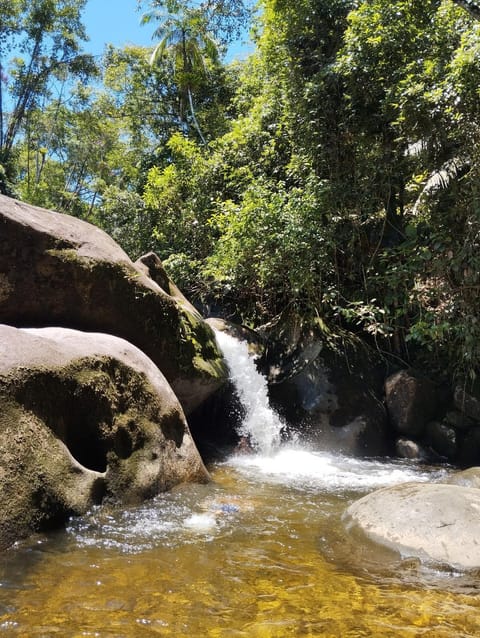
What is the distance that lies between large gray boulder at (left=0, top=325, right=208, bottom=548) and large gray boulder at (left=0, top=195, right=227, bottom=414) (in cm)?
89

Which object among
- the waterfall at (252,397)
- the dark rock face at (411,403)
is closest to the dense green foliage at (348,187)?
the dark rock face at (411,403)

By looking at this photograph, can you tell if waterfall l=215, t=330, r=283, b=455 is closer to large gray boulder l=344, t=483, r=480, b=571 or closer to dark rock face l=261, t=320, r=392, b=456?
dark rock face l=261, t=320, r=392, b=456

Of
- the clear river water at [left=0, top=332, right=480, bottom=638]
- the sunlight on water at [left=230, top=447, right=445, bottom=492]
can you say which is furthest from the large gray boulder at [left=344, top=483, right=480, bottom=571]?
the sunlight on water at [left=230, top=447, right=445, bottom=492]

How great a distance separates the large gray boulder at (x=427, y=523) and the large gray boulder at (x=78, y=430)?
2.21 metres

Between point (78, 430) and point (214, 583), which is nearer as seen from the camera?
point (214, 583)

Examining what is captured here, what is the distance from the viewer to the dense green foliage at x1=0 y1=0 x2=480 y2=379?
912cm

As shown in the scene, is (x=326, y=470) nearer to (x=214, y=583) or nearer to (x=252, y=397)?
(x=252, y=397)

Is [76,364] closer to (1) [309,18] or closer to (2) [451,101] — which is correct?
(2) [451,101]

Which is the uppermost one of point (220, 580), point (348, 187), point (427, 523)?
point (348, 187)

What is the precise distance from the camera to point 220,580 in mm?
3762

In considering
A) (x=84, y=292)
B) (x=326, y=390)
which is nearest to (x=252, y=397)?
(x=326, y=390)

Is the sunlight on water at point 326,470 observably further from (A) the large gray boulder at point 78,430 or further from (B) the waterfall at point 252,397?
(A) the large gray boulder at point 78,430

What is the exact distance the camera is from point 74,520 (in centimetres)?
469

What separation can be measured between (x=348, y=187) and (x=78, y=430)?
25.8 feet
